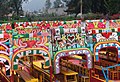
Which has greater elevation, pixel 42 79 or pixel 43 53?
pixel 43 53

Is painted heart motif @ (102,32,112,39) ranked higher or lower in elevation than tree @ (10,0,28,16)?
higher

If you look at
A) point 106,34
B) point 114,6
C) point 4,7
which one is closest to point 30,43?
point 106,34

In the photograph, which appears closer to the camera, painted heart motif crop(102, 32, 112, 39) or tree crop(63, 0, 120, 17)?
painted heart motif crop(102, 32, 112, 39)

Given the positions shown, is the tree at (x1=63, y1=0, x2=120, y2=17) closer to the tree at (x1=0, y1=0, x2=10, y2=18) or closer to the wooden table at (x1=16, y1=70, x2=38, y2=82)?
the tree at (x1=0, y1=0, x2=10, y2=18)

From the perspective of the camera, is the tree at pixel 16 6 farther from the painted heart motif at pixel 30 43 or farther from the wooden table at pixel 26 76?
the painted heart motif at pixel 30 43

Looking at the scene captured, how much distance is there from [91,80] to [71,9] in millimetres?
36308

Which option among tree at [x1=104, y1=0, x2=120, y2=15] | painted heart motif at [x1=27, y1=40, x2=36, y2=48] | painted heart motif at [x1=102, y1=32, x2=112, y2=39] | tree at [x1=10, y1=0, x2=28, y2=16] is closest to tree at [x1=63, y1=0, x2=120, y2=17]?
tree at [x1=104, y1=0, x2=120, y2=15]

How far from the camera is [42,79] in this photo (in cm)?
871

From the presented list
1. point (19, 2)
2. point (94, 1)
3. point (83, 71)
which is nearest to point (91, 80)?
point (83, 71)

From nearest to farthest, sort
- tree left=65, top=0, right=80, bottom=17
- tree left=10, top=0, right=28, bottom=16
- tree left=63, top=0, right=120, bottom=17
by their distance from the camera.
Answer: tree left=63, top=0, right=120, bottom=17
tree left=65, top=0, right=80, bottom=17
tree left=10, top=0, right=28, bottom=16

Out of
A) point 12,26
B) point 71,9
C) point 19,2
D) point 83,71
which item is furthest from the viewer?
point 19,2

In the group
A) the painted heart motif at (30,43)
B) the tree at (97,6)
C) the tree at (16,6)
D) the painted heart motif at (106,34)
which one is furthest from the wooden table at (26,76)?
the tree at (16,6)

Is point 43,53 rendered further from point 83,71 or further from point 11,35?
point 83,71

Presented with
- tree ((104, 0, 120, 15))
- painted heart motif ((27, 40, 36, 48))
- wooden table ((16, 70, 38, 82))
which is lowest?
wooden table ((16, 70, 38, 82))
